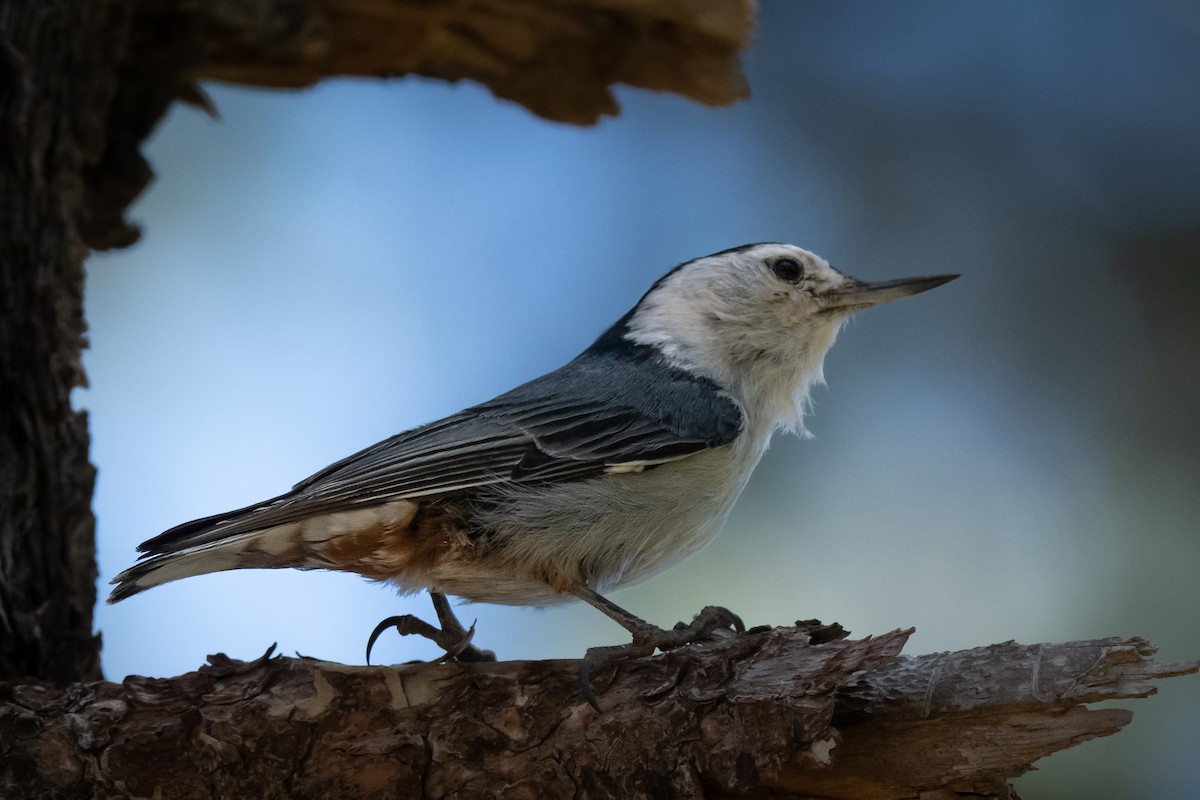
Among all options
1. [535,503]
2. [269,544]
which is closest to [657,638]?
[535,503]

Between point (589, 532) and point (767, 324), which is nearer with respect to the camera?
point (589, 532)

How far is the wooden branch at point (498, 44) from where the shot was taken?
2803mm

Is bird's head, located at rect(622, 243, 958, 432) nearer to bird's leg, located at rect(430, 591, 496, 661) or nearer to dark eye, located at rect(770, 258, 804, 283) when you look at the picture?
dark eye, located at rect(770, 258, 804, 283)

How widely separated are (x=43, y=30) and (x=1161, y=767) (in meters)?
3.22

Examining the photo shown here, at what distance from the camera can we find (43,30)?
256 cm

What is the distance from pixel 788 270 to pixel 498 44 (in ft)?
3.00

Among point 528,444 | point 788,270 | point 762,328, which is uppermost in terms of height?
point 788,270

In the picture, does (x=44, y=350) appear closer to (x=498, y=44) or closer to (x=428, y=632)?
(x=428, y=632)

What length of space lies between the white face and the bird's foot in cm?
58

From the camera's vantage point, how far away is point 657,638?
2365mm

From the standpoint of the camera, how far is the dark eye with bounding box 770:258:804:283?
118 inches

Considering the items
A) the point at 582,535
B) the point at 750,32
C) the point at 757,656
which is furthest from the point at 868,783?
the point at 750,32

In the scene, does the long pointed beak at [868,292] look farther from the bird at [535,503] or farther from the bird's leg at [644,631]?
the bird's leg at [644,631]

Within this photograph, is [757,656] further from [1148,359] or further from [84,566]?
[1148,359]
